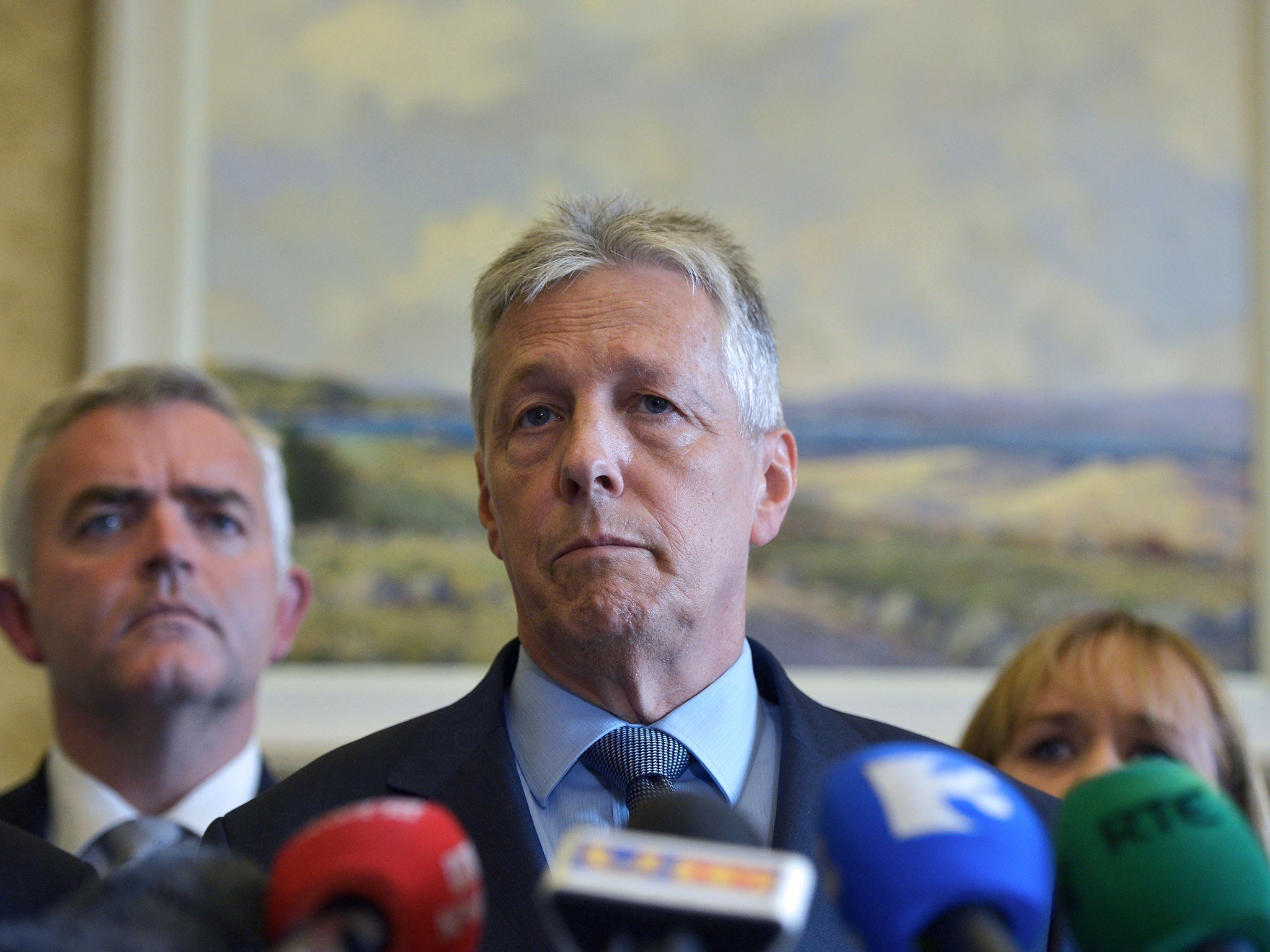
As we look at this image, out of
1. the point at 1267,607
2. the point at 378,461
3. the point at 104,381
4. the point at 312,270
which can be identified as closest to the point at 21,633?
the point at 104,381

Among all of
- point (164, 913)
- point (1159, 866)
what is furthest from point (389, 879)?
point (1159, 866)

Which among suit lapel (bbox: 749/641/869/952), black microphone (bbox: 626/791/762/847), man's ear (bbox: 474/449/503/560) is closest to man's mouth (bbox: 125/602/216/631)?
man's ear (bbox: 474/449/503/560)

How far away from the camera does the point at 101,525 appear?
8.38ft

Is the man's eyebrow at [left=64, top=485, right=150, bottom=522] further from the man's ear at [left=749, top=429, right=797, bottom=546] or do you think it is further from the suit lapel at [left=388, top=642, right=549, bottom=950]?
the man's ear at [left=749, top=429, right=797, bottom=546]

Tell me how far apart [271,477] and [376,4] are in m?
1.57

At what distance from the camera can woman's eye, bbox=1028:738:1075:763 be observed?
2.46m

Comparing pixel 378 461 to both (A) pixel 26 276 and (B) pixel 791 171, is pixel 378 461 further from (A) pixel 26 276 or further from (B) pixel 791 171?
(B) pixel 791 171

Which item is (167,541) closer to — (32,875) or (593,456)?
(593,456)

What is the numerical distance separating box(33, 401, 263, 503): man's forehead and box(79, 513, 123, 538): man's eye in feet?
0.21

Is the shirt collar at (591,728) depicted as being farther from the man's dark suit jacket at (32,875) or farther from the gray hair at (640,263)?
the man's dark suit jacket at (32,875)

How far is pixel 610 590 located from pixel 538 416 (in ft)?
0.98

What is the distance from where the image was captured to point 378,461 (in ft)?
11.8

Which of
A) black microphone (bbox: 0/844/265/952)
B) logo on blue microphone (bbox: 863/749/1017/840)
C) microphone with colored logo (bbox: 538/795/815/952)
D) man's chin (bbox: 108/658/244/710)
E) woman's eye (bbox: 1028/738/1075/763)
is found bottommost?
woman's eye (bbox: 1028/738/1075/763)

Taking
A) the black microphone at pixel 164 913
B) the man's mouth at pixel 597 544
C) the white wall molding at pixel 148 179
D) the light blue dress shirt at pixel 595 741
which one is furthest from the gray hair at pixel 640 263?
the white wall molding at pixel 148 179
